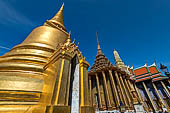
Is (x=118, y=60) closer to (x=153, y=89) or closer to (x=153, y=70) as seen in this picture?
(x=153, y=70)

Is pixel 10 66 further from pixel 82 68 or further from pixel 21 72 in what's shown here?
pixel 82 68

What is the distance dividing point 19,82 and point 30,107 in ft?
2.83

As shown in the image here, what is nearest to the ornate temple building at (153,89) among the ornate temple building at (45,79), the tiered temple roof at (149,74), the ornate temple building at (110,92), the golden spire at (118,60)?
the tiered temple roof at (149,74)

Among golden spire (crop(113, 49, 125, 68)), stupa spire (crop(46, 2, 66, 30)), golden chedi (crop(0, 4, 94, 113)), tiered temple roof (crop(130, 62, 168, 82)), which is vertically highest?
golden spire (crop(113, 49, 125, 68))

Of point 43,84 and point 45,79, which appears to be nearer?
point 43,84

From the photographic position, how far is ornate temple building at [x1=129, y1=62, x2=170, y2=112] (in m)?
14.3

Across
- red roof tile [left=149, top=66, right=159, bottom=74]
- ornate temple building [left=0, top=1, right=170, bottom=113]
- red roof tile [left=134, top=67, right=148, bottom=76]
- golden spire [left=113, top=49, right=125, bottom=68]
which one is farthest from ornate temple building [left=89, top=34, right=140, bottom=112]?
golden spire [left=113, top=49, right=125, bottom=68]

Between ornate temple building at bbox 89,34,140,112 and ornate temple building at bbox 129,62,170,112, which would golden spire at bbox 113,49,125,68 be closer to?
ornate temple building at bbox 129,62,170,112

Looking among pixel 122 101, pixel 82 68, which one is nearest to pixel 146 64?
pixel 122 101

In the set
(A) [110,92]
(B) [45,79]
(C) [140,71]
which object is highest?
(C) [140,71]

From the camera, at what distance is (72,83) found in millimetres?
3596

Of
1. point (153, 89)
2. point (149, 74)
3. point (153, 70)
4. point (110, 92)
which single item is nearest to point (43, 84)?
point (110, 92)

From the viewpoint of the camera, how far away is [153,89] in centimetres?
1606

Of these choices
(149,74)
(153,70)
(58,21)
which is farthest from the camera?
(153,70)
